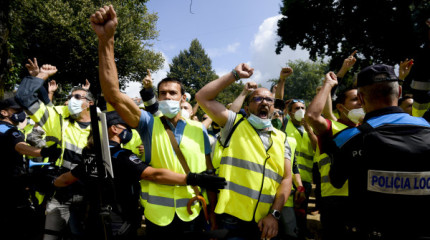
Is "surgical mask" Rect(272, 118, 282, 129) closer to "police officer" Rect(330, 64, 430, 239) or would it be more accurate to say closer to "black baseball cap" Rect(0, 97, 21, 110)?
"police officer" Rect(330, 64, 430, 239)

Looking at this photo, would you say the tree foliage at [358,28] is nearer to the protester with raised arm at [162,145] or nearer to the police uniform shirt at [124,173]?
the protester with raised arm at [162,145]

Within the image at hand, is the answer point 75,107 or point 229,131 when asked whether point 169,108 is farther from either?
point 75,107

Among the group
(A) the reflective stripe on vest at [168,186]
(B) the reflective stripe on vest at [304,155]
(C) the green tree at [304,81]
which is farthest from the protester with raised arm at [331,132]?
(C) the green tree at [304,81]

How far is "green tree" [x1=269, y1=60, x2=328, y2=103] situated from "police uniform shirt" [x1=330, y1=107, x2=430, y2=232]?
59.1 meters

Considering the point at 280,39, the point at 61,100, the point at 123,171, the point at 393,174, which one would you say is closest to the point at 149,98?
the point at 123,171

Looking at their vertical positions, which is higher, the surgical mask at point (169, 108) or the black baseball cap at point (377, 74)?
the black baseball cap at point (377, 74)

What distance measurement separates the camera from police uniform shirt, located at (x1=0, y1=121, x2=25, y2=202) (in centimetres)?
396

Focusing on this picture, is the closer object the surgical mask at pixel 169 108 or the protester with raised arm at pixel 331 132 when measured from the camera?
the protester with raised arm at pixel 331 132

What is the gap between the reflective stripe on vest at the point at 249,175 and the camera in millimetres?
2422

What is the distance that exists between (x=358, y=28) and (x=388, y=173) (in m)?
15.4

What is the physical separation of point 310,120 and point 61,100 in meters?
24.6

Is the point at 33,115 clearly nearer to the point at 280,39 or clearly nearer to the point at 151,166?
the point at 151,166

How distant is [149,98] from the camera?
126 inches

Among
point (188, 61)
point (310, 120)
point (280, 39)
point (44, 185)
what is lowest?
point (44, 185)
